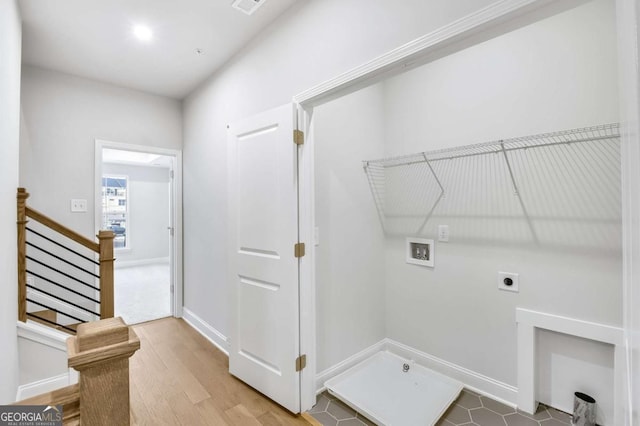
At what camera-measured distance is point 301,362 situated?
193 centimetres

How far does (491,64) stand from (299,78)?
138 centimetres

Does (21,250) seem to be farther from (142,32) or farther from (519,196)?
(519,196)

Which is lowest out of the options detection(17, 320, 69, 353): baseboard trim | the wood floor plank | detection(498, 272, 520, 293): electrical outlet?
the wood floor plank

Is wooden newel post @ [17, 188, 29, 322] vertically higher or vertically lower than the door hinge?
higher

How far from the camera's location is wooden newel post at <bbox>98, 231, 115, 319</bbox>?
241 cm

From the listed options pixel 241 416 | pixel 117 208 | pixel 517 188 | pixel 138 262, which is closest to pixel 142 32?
pixel 241 416

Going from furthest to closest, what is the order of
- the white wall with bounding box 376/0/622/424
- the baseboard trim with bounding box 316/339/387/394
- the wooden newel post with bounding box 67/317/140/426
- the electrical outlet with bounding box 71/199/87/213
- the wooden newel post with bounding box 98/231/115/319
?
the electrical outlet with bounding box 71/199/87/213 < the wooden newel post with bounding box 98/231/115/319 < the baseboard trim with bounding box 316/339/387/394 < the white wall with bounding box 376/0/622/424 < the wooden newel post with bounding box 67/317/140/426

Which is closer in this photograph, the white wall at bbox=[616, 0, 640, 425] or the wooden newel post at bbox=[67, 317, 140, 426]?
the white wall at bbox=[616, 0, 640, 425]

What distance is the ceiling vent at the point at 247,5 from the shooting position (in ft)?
6.41

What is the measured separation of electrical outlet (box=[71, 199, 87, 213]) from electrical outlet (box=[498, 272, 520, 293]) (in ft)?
12.6

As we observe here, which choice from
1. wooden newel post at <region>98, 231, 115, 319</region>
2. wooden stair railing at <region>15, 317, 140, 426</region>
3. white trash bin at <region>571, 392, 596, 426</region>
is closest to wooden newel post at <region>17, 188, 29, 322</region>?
wooden newel post at <region>98, 231, 115, 319</region>

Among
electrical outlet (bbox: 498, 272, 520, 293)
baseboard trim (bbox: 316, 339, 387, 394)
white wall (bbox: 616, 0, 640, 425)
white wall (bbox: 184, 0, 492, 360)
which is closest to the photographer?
white wall (bbox: 616, 0, 640, 425)

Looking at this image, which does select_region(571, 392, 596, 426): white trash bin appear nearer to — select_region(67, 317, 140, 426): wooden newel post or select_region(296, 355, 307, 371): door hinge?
select_region(296, 355, 307, 371): door hinge

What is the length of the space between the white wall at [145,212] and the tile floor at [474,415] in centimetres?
680
